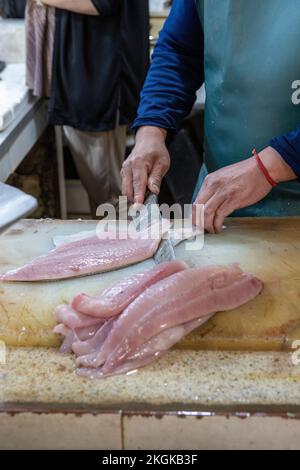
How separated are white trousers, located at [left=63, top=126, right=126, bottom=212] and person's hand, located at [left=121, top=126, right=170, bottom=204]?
1.33m

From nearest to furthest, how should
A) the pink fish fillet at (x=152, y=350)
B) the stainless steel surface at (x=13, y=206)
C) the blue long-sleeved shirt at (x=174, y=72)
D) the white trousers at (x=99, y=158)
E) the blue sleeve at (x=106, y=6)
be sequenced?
the stainless steel surface at (x=13, y=206) < the pink fish fillet at (x=152, y=350) < the blue long-sleeved shirt at (x=174, y=72) < the blue sleeve at (x=106, y=6) < the white trousers at (x=99, y=158)

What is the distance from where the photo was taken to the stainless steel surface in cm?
96

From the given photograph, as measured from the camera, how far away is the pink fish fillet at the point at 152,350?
4.18 feet

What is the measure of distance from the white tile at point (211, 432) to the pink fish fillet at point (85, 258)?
1.72ft

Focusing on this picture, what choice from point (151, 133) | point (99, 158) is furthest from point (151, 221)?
point (99, 158)

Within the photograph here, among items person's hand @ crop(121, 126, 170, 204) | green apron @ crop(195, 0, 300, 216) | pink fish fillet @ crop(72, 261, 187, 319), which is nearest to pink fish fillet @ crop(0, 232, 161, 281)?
pink fish fillet @ crop(72, 261, 187, 319)

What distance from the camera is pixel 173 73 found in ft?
6.79

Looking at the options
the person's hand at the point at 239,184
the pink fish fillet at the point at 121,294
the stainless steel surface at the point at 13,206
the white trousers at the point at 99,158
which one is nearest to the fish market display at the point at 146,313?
the pink fish fillet at the point at 121,294

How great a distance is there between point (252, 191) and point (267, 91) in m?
0.34

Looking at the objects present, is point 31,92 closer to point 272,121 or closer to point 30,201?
point 272,121

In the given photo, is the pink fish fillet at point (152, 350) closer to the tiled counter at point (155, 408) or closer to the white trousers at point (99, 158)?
the tiled counter at point (155, 408)

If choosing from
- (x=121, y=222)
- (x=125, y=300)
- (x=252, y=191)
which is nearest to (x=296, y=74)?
(x=252, y=191)

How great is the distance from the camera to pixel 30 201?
39.2 inches

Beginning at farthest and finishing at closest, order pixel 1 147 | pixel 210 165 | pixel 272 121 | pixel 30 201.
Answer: pixel 1 147, pixel 210 165, pixel 272 121, pixel 30 201
